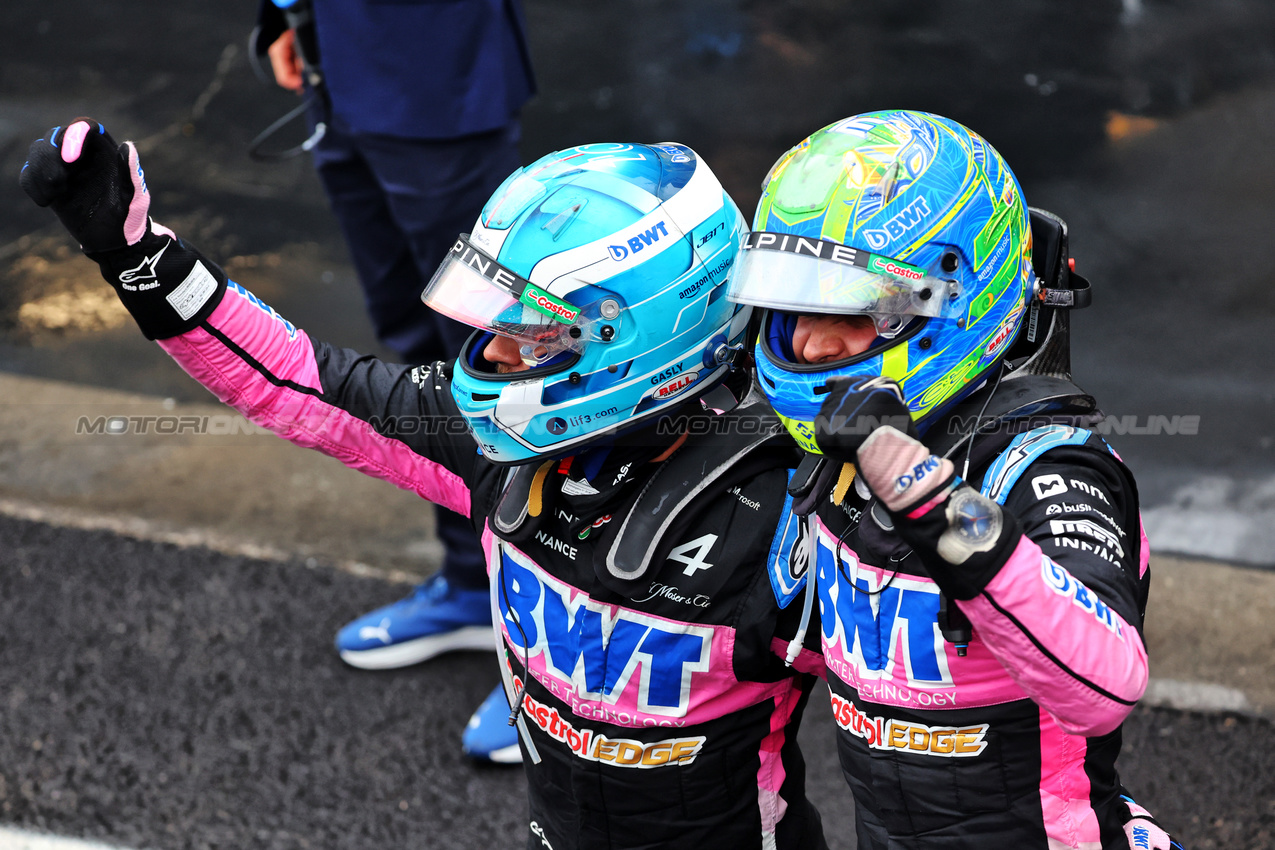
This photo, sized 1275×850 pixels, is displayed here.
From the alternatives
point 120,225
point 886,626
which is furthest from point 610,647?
point 120,225

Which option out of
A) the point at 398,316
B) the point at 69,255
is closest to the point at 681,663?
the point at 398,316

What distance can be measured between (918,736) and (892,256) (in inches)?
26.9

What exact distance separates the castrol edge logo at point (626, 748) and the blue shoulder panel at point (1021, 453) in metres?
0.71

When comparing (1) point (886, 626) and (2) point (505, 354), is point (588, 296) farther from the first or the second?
(1) point (886, 626)

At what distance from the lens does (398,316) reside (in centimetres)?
353

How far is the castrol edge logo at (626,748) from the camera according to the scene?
200 cm

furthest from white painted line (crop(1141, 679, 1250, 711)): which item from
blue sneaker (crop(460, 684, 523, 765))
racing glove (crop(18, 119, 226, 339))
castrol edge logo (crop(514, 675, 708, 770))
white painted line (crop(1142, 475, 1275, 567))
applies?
racing glove (crop(18, 119, 226, 339))

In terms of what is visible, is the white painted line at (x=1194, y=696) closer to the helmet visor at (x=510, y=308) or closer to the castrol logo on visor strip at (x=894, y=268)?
the castrol logo on visor strip at (x=894, y=268)

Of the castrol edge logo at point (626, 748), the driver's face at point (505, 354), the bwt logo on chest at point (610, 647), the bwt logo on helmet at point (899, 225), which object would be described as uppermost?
the bwt logo on helmet at point (899, 225)

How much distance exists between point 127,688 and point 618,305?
259cm

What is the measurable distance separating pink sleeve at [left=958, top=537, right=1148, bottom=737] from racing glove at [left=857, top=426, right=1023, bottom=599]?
0.09ft

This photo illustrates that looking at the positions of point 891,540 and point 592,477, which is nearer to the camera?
point 891,540

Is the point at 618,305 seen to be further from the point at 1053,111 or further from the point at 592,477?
the point at 1053,111

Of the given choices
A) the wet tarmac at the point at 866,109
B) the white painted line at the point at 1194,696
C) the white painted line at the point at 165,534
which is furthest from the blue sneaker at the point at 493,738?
the wet tarmac at the point at 866,109
